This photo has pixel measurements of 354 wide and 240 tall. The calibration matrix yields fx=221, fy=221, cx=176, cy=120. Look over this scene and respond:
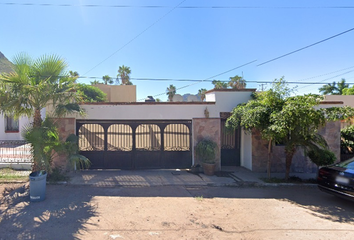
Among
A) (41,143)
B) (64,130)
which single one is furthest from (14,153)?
(41,143)

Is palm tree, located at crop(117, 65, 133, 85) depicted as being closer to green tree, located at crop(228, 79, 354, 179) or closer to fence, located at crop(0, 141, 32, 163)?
fence, located at crop(0, 141, 32, 163)

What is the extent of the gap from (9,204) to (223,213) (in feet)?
17.5

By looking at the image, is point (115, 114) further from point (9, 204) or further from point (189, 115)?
point (9, 204)

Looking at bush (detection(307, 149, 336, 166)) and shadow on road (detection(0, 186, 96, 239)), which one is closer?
shadow on road (detection(0, 186, 96, 239))

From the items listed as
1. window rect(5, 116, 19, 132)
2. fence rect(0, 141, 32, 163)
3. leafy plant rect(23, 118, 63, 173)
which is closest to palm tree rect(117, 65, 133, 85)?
window rect(5, 116, 19, 132)

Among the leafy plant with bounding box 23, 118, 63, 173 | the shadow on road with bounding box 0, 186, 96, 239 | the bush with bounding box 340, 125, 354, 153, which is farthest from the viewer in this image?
the bush with bounding box 340, 125, 354, 153

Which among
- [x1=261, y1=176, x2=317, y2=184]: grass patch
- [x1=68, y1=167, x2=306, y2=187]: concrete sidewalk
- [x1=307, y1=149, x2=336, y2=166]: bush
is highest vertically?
[x1=307, y1=149, x2=336, y2=166]: bush

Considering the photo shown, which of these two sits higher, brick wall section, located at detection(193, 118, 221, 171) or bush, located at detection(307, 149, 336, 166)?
brick wall section, located at detection(193, 118, 221, 171)

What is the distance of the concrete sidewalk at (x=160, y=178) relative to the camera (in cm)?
751

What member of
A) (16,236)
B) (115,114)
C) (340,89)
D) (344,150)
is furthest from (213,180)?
(340,89)

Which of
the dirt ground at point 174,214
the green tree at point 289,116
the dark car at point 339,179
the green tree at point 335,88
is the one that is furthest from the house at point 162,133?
the green tree at point 335,88

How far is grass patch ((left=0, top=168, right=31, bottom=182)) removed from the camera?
7652 millimetres

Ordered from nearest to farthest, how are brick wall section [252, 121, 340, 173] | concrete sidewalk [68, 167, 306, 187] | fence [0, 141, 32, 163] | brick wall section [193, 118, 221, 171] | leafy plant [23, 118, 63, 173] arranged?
leafy plant [23, 118, 63, 173] < concrete sidewalk [68, 167, 306, 187] < fence [0, 141, 32, 163] < brick wall section [193, 118, 221, 171] < brick wall section [252, 121, 340, 173]

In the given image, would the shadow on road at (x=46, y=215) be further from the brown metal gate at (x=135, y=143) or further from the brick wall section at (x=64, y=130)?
the brown metal gate at (x=135, y=143)
